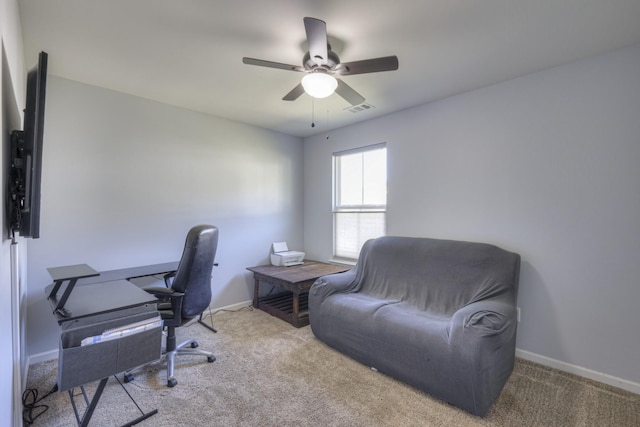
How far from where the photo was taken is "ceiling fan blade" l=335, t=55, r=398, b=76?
180 cm

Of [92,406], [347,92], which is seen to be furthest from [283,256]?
[92,406]

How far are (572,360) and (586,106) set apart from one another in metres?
1.96

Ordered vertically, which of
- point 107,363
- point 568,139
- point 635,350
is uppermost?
point 568,139

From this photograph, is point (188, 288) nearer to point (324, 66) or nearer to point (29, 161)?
point (29, 161)

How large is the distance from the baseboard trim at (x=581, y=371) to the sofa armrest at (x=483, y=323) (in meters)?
0.69

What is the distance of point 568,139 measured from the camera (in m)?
2.29

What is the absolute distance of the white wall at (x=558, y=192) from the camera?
207cm

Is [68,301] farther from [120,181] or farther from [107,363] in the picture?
[120,181]

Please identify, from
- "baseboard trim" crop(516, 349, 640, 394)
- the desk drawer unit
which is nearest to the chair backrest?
the desk drawer unit

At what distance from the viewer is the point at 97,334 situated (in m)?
1.46

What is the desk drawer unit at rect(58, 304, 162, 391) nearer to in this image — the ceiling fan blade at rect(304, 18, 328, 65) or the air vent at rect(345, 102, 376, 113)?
the ceiling fan blade at rect(304, 18, 328, 65)

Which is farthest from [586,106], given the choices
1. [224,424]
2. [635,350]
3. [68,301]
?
[68,301]

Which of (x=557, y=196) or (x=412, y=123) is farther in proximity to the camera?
(x=412, y=123)

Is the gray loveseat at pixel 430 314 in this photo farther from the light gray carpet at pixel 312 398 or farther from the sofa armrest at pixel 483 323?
the light gray carpet at pixel 312 398
